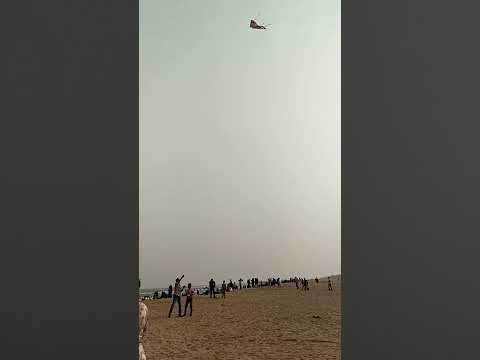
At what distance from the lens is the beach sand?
1125 cm

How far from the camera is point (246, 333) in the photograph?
13.2 meters

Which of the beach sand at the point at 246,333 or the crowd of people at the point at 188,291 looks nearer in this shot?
the crowd of people at the point at 188,291

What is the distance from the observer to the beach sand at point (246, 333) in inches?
443

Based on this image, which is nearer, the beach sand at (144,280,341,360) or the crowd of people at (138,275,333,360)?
the crowd of people at (138,275,333,360)
